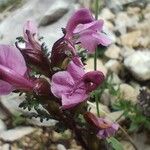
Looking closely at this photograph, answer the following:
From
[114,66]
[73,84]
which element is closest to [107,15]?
[114,66]

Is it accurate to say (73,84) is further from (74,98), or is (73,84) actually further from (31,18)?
(31,18)

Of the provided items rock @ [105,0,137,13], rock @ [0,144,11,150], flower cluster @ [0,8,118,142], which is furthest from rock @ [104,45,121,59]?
flower cluster @ [0,8,118,142]

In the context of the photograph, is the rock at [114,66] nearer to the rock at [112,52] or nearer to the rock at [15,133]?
the rock at [112,52]

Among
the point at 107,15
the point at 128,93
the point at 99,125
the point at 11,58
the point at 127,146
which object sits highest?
the point at 11,58

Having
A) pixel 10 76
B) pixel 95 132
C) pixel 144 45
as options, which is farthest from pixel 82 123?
pixel 144 45

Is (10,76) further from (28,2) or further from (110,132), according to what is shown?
(28,2)
